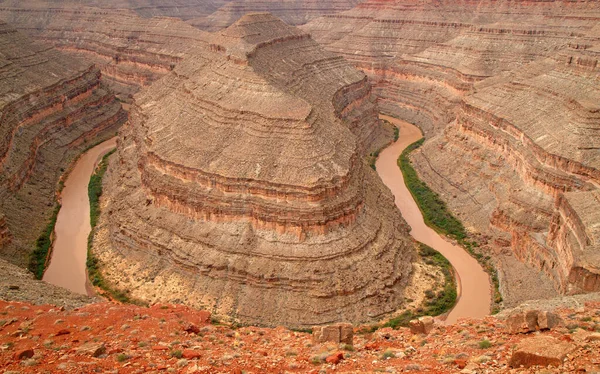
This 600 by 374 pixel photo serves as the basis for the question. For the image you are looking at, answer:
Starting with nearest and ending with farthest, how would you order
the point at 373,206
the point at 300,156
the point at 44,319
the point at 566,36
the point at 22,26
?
the point at 44,319 < the point at 300,156 < the point at 373,206 < the point at 566,36 < the point at 22,26

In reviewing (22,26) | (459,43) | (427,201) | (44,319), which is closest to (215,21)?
(22,26)

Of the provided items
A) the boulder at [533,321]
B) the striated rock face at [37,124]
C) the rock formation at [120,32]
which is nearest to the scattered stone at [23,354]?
the boulder at [533,321]

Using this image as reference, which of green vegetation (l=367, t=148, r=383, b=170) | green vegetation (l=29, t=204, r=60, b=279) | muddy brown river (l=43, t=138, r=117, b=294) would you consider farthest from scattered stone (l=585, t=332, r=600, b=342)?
green vegetation (l=367, t=148, r=383, b=170)

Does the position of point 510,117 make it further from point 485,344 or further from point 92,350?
point 92,350

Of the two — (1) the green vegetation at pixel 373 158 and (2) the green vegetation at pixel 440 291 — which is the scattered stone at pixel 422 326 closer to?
(2) the green vegetation at pixel 440 291

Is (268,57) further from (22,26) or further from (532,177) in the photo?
(22,26)

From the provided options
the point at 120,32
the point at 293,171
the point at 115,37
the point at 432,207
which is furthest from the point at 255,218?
the point at 120,32

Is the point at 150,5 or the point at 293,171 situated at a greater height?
the point at 150,5
